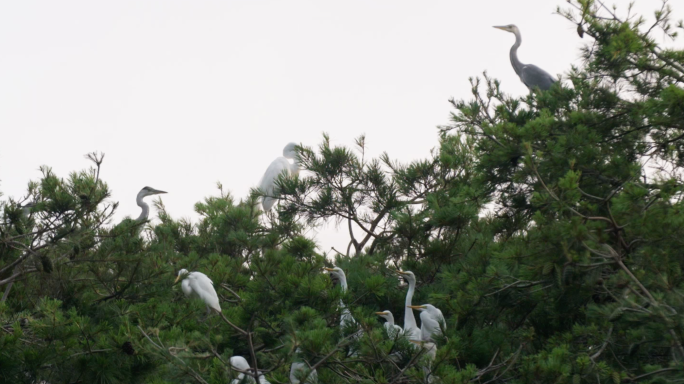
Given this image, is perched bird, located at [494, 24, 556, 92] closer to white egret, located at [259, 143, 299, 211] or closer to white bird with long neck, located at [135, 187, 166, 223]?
white egret, located at [259, 143, 299, 211]

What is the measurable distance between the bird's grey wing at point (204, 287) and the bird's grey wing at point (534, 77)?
4517mm

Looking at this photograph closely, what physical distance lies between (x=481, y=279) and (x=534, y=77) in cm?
538

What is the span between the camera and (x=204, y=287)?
5281mm

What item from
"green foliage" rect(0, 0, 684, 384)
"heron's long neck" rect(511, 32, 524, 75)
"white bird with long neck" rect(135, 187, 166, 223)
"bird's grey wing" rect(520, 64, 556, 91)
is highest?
"heron's long neck" rect(511, 32, 524, 75)

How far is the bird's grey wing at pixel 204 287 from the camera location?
520 centimetres

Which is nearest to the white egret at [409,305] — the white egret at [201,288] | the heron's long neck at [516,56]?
the white egret at [201,288]

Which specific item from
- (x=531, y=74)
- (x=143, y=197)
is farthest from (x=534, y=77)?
(x=143, y=197)

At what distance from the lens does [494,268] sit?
341 cm

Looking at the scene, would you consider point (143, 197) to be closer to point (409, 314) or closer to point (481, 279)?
point (409, 314)

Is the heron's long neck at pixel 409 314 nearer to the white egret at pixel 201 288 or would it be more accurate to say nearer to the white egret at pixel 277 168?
the white egret at pixel 201 288

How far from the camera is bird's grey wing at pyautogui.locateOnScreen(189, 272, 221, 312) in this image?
5203 millimetres

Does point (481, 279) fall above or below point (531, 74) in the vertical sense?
below

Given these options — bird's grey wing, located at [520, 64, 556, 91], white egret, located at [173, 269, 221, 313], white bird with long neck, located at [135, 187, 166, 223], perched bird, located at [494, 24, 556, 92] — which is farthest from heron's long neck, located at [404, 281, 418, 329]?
white bird with long neck, located at [135, 187, 166, 223]

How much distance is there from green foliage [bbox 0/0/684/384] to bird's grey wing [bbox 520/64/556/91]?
304cm
